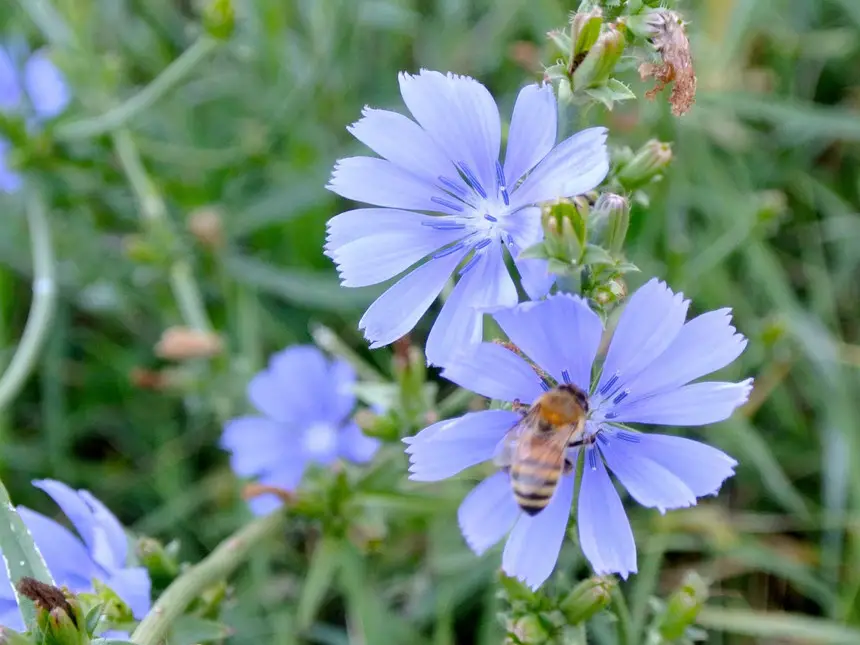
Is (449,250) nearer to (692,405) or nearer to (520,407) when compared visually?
(520,407)

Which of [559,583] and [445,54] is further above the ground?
[445,54]

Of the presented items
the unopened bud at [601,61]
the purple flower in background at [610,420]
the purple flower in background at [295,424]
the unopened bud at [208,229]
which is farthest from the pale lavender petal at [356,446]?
the unopened bud at [601,61]

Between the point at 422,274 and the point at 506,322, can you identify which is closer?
the point at 506,322

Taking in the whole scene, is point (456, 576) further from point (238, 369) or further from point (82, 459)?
point (82, 459)

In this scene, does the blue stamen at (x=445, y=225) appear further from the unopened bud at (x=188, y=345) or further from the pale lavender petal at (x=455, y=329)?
the unopened bud at (x=188, y=345)

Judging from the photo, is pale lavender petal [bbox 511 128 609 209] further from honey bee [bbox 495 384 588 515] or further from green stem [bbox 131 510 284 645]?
green stem [bbox 131 510 284 645]

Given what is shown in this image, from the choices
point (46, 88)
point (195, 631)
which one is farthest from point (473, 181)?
point (46, 88)

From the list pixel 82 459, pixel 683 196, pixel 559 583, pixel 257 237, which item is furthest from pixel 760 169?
pixel 82 459
